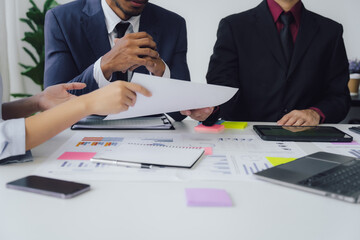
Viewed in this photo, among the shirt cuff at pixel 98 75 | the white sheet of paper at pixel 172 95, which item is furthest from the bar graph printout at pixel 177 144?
the shirt cuff at pixel 98 75

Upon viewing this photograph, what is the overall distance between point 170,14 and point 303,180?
1.29m

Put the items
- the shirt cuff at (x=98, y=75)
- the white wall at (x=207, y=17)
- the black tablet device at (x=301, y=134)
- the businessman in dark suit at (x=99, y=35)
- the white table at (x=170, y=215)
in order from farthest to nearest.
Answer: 1. the white wall at (x=207, y=17)
2. the businessman in dark suit at (x=99, y=35)
3. the shirt cuff at (x=98, y=75)
4. the black tablet device at (x=301, y=134)
5. the white table at (x=170, y=215)

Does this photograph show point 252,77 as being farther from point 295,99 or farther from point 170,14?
point 170,14

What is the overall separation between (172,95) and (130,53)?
0.35m

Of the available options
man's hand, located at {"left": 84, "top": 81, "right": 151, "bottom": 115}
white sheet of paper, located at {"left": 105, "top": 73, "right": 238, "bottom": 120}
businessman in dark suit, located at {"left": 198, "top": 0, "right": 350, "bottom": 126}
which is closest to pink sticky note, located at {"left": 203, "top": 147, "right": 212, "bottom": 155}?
white sheet of paper, located at {"left": 105, "top": 73, "right": 238, "bottom": 120}

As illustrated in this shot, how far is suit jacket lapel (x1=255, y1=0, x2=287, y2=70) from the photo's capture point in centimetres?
172

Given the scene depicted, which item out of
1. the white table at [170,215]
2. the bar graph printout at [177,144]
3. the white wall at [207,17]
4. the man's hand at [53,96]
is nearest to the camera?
the white table at [170,215]

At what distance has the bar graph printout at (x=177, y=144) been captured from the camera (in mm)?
741

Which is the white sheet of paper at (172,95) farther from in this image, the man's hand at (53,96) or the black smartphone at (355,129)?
the black smartphone at (355,129)

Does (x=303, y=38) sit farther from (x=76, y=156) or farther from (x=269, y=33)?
(x=76, y=156)

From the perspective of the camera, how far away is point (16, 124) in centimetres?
82

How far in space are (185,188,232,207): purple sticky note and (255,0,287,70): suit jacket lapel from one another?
1.24 metres

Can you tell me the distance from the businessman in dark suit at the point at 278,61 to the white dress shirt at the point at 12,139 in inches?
43.5

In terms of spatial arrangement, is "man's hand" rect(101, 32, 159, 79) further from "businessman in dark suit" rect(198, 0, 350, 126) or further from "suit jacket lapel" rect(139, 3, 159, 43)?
"businessman in dark suit" rect(198, 0, 350, 126)
